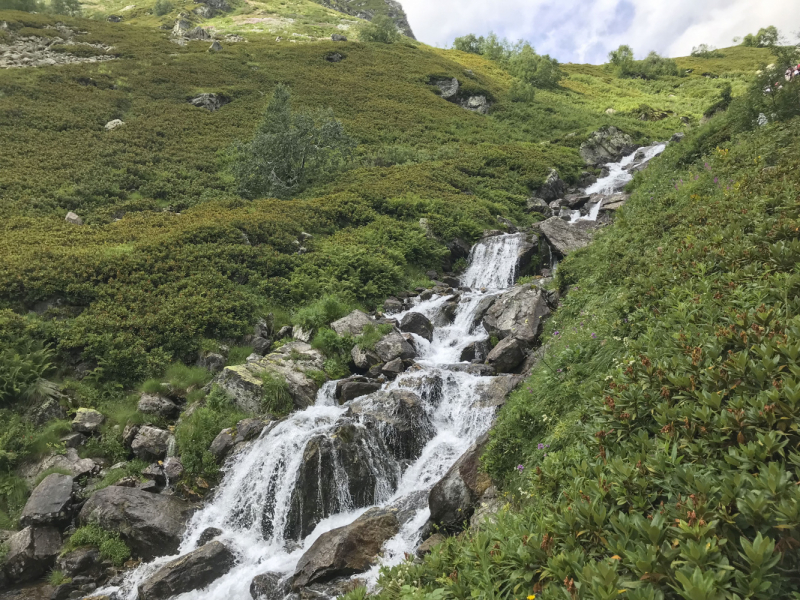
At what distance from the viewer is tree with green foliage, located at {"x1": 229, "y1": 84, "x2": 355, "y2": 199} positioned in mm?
27406

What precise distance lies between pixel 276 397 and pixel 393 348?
4.20 metres

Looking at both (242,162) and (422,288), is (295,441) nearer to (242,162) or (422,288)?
(422,288)

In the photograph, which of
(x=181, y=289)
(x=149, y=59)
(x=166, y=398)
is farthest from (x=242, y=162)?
(x=149, y=59)

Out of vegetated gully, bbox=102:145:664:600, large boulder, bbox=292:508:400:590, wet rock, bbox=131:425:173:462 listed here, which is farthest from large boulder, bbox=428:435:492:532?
wet rock, bbox=131:425:173:462

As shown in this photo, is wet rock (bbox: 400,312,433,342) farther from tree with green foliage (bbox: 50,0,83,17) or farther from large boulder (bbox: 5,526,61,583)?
tree with green foliage (bbox: 50,0,83,17)

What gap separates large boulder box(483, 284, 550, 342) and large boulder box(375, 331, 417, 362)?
3024 mm

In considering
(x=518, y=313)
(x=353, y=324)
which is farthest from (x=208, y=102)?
(x=518, y=313)

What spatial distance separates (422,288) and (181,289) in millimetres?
10392

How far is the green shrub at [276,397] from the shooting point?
1216cm

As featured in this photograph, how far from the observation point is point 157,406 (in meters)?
12.3

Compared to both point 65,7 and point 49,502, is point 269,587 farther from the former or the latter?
point 65,7

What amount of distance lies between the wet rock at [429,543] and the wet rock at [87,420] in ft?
31.9

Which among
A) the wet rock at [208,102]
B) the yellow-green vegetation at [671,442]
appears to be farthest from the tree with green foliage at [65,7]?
the yellow-green vegetation at [671,442]

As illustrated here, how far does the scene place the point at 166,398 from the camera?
1268cm
